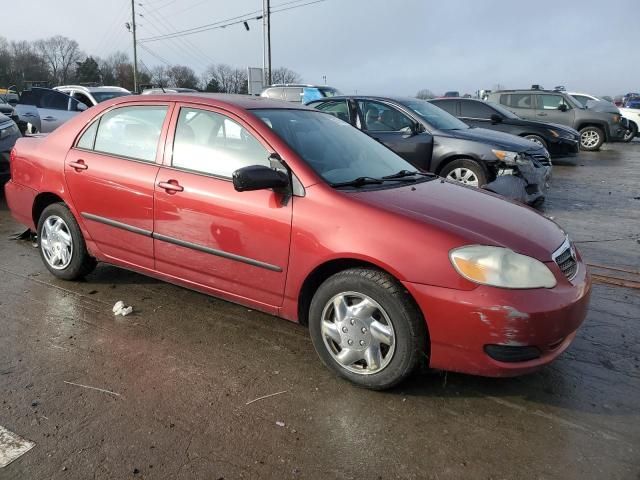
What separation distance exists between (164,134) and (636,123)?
885 inches

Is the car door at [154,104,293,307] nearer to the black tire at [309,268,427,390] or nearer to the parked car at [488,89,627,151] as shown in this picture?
the black tire at [309,268,427,390]

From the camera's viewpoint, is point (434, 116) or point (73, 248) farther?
point (434, 116)

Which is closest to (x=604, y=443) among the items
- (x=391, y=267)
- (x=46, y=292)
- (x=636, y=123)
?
(x=391, y=267)

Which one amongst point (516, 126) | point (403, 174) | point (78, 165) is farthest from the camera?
point (516, 126)

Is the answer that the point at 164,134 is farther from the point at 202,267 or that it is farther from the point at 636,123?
the point at 636,123

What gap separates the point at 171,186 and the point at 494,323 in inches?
88.3

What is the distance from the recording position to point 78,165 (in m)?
4.16

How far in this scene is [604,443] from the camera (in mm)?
2566

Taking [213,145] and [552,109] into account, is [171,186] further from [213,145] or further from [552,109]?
[552,109]

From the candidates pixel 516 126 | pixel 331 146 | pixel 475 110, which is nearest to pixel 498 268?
pixel 331 146

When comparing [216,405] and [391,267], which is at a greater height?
[391,267]

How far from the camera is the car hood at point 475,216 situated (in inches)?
112

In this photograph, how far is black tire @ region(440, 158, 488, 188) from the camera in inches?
303

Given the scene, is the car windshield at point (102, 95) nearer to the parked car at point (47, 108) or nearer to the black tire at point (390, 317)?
the parked car at point (47, 108)
